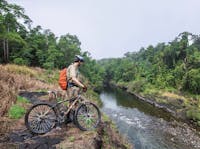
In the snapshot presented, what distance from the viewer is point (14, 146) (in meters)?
3.78

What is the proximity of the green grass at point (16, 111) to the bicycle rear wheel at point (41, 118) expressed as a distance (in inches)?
43.4

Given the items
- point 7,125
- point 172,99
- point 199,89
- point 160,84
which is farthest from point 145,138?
point 160,84

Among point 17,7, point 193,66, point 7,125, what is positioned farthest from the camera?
point 193,66

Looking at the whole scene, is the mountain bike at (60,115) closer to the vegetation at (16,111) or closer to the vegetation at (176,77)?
the vegetation at (16,111)

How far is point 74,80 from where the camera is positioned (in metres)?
4.54

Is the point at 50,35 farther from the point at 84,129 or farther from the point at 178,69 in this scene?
the point at 84,129

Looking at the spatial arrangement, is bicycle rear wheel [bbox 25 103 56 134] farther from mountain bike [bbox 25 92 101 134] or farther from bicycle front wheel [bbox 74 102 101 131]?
bicycle front wheel [bbox 74 102 101 131]

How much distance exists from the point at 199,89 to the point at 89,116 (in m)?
27.8

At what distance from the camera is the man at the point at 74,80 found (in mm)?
4566

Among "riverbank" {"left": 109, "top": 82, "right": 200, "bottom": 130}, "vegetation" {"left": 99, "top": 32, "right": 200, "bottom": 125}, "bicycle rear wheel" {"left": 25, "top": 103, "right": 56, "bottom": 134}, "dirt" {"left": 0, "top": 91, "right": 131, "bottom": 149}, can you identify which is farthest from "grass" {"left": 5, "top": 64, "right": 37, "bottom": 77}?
"vegetation" {"left": 99, "top": 32, "right": 200, "bottom": 125}

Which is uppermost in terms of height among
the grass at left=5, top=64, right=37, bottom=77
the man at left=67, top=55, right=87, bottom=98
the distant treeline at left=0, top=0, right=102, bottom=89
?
the distant treeline at left=0, top=0, right=102, bottom=89

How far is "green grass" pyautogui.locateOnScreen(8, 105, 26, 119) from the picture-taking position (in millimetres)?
5145

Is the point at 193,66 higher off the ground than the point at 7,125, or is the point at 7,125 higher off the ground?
the point at 193,66

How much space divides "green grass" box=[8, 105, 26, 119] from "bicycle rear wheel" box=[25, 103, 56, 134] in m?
1.10
